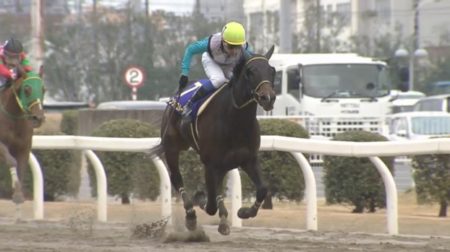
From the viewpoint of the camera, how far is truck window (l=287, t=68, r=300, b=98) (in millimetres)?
30688

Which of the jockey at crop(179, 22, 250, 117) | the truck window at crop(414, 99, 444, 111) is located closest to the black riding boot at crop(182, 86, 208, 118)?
the jockey at crop(179, 22, 250, 117)

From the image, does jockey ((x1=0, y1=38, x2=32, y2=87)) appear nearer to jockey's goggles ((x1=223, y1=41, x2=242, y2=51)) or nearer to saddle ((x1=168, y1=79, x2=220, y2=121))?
saddle ((x1=168, y1=79, x2=220, y2=121))

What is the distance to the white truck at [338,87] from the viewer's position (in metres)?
30.3

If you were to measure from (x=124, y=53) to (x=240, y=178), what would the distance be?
3136 centimetres

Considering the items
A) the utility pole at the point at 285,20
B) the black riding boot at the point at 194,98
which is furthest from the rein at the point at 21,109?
the utility pole at the point at 285,20

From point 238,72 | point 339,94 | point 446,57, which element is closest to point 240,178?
point 238,72

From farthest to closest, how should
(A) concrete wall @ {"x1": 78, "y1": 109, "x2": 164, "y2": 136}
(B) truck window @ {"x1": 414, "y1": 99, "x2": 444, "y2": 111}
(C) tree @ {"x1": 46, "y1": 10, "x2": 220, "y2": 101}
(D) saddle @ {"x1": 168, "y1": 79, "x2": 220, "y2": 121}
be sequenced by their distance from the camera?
(C) tree @ {"x1": 46, "y1": 10, "x2": 220, "y2": 101}
(B) truck window @ {"x1": 414, "y1": 99, "x2": 444, "y2": 111}
(A) concrete wall @ {"x1": 78, "y1": 109, "x2": 164, "y2": 136}
(D) saddle @ {"x1": 168, "y1": 79, "x2": 220, "y2": 121}

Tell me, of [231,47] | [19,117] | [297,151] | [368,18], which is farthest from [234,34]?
[368,18]

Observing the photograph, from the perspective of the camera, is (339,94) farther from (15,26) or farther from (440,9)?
(440,9)

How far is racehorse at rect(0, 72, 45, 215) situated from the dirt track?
774 mm

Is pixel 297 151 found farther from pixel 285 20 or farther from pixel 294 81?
pixel 285 20

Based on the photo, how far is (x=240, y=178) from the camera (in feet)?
46.3

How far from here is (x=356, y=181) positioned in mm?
14430

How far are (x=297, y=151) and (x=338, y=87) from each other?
18.1 meters
